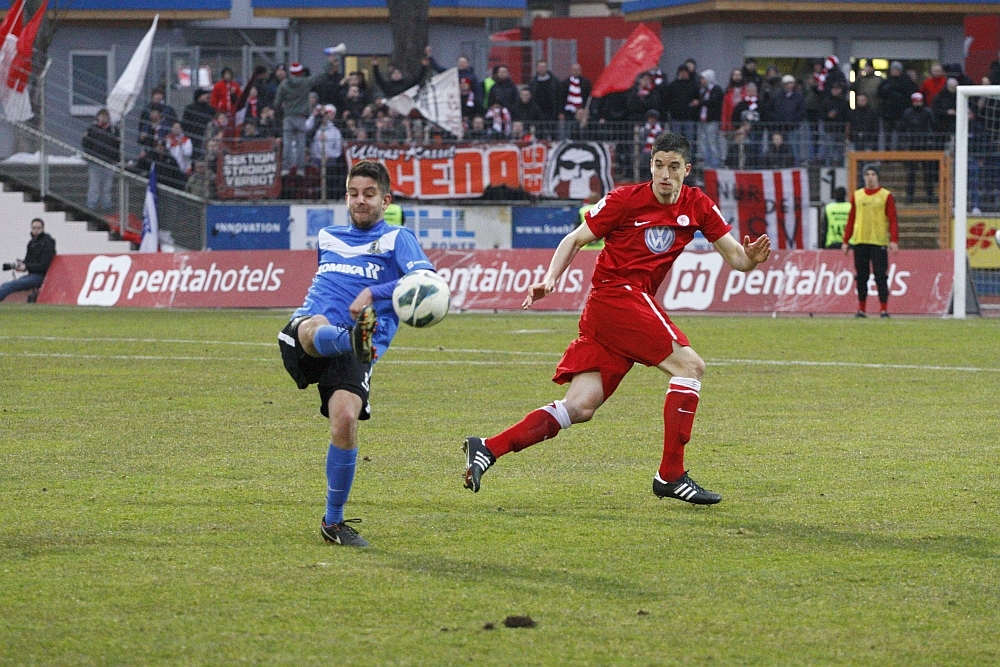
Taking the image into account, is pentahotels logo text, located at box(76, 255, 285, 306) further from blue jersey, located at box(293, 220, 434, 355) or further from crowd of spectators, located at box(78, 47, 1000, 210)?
blue jersey, located at box(293, 220, 434, 355)

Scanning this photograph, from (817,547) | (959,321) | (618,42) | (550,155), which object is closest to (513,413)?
(817,547)

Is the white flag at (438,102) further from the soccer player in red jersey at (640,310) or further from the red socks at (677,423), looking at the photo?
the red socks at (677,423)

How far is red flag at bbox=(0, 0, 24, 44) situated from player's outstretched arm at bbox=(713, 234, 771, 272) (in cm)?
2261

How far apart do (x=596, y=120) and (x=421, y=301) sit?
2162 cm

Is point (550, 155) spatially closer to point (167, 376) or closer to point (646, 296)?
point (167, 376)

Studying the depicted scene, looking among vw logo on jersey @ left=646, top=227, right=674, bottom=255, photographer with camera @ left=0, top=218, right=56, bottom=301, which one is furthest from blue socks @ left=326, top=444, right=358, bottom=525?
photographer with camera @ left=0, top=218, right=56, bottom=301

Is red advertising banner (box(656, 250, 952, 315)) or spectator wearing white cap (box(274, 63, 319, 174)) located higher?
spectator wearing white cap (box(274, 63, 319, 174))

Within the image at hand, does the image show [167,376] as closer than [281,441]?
No

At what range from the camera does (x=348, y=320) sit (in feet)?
22.4

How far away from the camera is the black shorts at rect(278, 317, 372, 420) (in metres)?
6.61

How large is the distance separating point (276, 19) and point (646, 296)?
33.0 meters

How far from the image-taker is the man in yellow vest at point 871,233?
70.0 ft

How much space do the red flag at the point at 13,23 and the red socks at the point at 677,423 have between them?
22918mm

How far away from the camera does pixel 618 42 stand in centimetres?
3634
